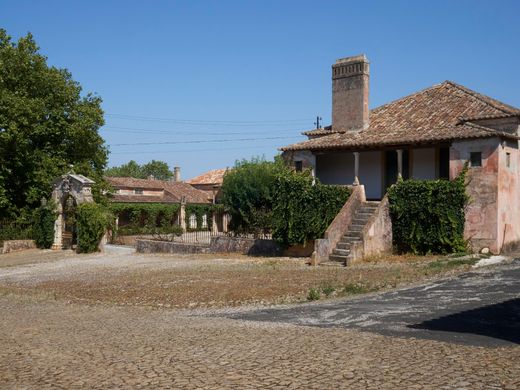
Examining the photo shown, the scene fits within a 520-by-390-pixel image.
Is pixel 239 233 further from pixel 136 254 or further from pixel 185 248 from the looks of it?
pixel 136 254

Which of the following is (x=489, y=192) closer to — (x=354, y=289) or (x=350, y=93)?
(x=350, y=93)

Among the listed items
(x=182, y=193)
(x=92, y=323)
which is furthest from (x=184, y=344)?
(x=182, y=193)

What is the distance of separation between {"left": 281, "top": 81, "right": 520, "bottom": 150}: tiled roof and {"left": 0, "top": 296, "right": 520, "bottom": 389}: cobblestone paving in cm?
1437

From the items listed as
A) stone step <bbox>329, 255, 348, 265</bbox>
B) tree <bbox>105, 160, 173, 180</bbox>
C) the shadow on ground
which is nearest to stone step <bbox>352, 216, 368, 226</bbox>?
stone step <bbox>329, 255, 348, 265</bbox>

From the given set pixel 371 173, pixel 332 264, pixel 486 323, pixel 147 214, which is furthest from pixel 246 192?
pixel 486 323

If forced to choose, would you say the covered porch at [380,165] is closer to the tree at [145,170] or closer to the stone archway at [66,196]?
the stone archway at [66,196]

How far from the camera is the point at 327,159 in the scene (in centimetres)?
2780

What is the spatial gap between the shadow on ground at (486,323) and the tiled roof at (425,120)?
10.5 meters

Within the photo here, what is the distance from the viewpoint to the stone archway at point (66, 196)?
30984mm

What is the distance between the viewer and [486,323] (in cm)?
1029

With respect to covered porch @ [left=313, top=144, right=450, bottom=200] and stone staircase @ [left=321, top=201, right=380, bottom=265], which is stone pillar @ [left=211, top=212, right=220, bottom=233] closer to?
covered porch @ [left=313, top=144, right=450, bottom=200]

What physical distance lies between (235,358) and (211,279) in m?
9.77

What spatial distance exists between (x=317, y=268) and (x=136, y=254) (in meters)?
12.2

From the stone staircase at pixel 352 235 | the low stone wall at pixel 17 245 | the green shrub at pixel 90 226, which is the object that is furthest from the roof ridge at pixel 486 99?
the low stone wall at pixel 17 245
